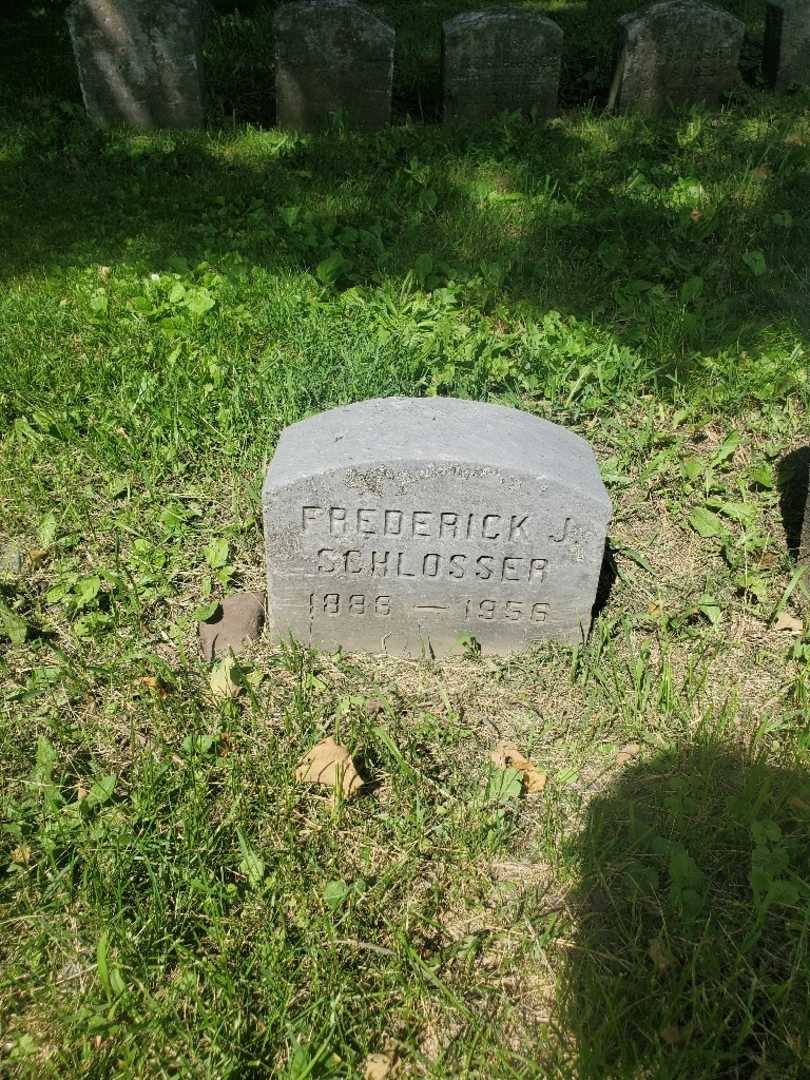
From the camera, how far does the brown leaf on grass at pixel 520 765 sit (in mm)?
2529

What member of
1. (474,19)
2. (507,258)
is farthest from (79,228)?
(474,19)

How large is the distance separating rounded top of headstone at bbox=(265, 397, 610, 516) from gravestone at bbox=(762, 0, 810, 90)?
16.7 ft

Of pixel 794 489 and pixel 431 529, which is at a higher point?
pixel 431 529

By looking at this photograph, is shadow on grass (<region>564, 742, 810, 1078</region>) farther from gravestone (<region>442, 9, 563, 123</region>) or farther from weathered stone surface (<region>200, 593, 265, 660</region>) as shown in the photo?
gravestone (<region>442, 9, 563, 123</region>)

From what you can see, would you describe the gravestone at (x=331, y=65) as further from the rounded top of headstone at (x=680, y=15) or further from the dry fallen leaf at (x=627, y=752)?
the dry fallen leaf at (x=627, y=752)

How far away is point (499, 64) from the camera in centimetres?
611

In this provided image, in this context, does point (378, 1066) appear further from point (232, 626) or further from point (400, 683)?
point (232, 626)

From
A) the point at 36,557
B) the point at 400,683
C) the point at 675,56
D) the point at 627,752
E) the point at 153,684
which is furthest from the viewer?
the point at 675,56

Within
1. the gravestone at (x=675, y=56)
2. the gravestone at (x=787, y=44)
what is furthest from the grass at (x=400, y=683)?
the gravestone at (x=787, y=44)

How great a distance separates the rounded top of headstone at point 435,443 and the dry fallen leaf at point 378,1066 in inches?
54.4

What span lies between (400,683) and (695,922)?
41.6 inches

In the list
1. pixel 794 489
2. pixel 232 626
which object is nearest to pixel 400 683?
pixel 232 626

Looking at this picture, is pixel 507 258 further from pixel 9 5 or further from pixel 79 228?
pixel 9 5

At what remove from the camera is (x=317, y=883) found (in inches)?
88.8
